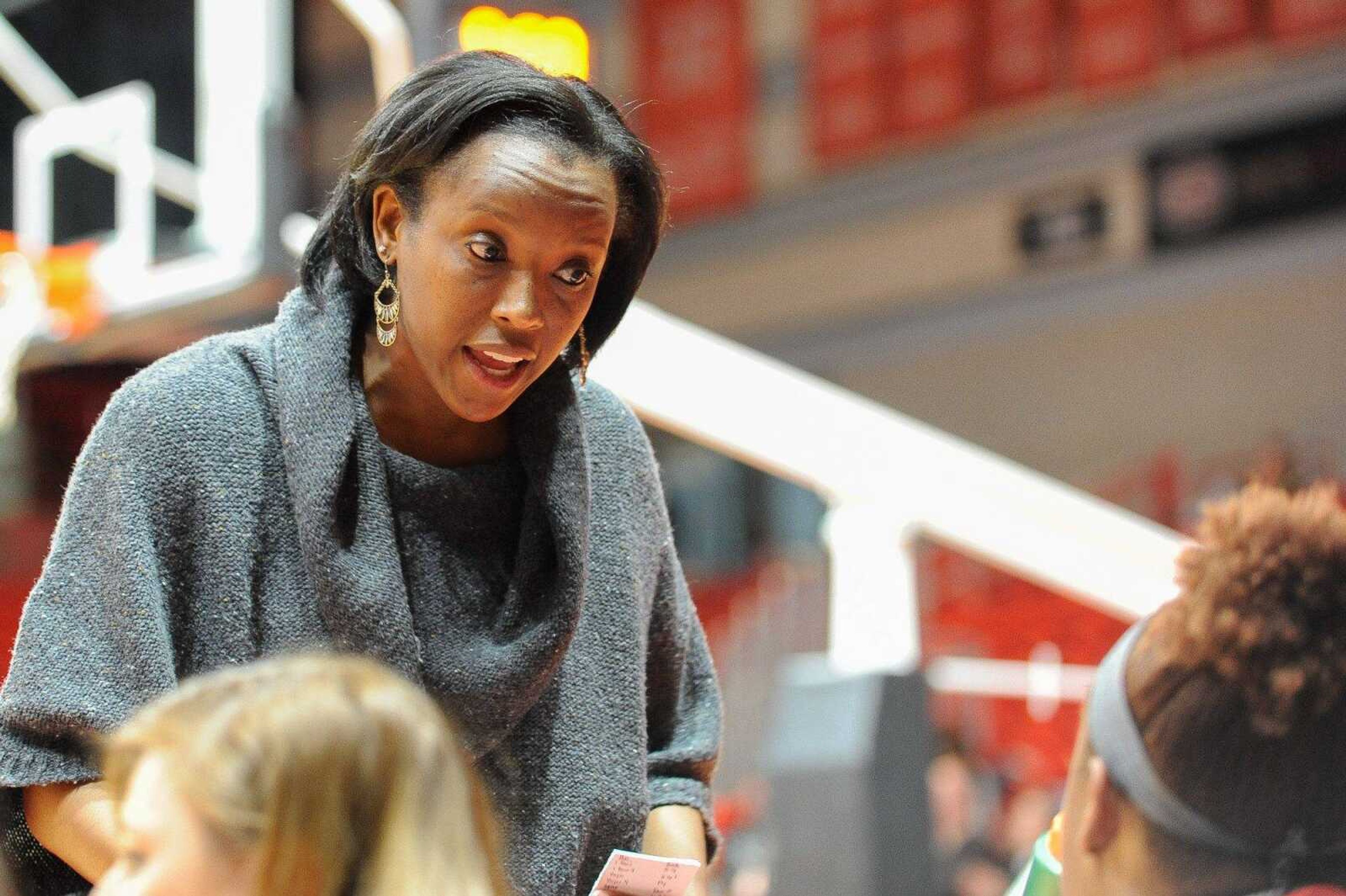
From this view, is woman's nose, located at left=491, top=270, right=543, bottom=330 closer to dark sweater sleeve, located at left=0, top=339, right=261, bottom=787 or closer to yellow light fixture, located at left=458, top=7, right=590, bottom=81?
dark sweater sleeve, located at left=0, top=339, right=261, bottom=787

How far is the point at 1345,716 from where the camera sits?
980mm

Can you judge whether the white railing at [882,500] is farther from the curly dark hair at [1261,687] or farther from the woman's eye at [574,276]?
the curly dark hair at [1261,687]

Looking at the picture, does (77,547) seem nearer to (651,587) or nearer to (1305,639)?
(651,587)

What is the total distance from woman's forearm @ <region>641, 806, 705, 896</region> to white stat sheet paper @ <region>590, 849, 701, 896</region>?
124 mm

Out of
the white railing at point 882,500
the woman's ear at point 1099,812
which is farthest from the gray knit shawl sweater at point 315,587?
the white railing at point 882,500

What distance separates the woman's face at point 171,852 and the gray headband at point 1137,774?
1.65 ft

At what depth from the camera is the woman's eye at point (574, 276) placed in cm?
118

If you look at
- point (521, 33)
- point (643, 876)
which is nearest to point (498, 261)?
point (643, 876)

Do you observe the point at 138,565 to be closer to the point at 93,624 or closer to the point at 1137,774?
the point at 93,624

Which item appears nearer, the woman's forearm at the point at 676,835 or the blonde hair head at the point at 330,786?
the blonde hair head at the point at 330,786

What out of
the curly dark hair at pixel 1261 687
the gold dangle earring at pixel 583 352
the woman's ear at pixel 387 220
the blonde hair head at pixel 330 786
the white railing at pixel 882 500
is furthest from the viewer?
the white railing at pixel 882 500

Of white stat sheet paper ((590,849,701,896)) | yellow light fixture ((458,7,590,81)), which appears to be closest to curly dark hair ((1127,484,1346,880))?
white stat sheet paper ((590,849,701,896))

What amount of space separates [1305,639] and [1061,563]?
1.95m

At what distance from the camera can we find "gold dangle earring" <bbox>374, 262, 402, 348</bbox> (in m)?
1.21
